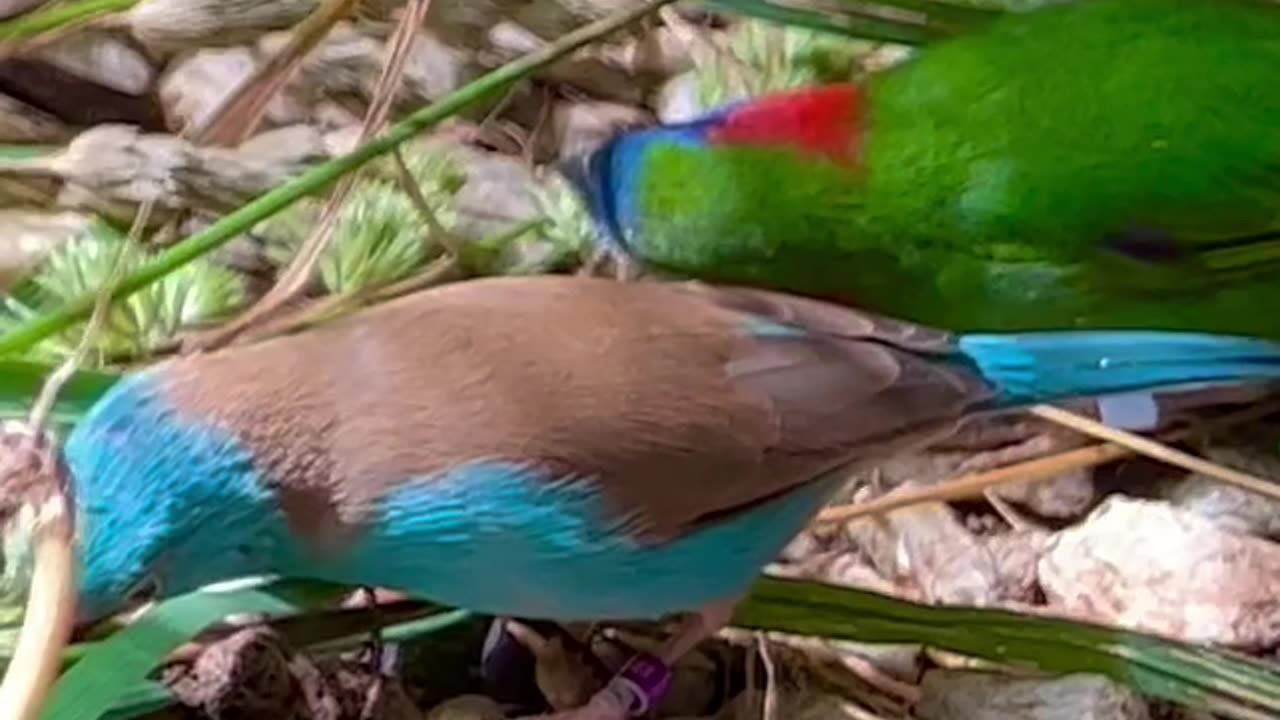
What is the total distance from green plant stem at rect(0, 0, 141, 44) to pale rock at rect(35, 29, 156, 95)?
20cm

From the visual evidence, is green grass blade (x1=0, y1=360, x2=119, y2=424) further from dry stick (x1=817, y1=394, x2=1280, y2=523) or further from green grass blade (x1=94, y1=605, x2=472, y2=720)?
dry stick (x1=817, y1=394, x2=1280, y2=523)

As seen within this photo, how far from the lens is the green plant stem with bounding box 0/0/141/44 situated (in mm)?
1193

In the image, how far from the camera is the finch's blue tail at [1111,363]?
1041 millimetres

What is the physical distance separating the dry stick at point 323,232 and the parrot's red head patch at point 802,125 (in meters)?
0.20

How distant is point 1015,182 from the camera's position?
1.22 metres

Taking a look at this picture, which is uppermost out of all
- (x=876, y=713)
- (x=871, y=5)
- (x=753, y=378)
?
(x=871, y=5)

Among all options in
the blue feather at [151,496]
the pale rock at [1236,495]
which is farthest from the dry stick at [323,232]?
the pale rock at [1236,495]

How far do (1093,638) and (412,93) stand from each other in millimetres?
631

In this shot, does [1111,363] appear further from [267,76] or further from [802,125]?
[267,76]

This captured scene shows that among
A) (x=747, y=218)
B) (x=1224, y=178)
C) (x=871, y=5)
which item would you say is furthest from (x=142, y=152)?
(x=1224, y=178)

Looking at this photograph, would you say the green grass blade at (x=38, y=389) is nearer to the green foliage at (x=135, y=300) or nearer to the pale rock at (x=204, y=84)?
the green foliage at (x=135, y=300)

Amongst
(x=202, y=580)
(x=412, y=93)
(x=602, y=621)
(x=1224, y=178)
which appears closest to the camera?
(x=202, y=580)

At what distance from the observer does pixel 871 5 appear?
129cm

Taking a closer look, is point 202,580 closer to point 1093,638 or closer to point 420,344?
point 420,344
